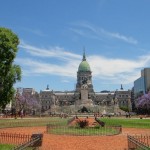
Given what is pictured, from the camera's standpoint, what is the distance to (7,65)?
40906 mm

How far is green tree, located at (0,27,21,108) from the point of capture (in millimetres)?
40406

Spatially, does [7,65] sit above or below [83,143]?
above

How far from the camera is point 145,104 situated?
126188 mm

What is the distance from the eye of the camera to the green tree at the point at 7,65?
40406 mm

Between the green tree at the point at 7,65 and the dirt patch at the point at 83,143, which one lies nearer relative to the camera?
the dirt patch at the point at 83,143

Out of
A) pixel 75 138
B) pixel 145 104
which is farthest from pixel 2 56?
pixel 145 104

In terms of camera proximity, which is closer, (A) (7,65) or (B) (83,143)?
(B) (83,143)

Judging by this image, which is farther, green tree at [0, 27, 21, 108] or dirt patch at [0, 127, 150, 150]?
green tree at [0, 27, 21, 108]

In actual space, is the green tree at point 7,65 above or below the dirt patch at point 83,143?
above

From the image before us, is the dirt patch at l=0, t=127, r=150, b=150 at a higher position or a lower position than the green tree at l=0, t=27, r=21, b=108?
lower

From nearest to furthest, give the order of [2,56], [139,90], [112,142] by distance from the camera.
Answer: [112,142] < [2,56] < [139,90]

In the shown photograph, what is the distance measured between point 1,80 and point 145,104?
9262 cm

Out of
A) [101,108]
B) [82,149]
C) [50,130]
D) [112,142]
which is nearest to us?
[82,149]

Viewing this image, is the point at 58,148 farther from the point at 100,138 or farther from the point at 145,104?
the point at 145,104
